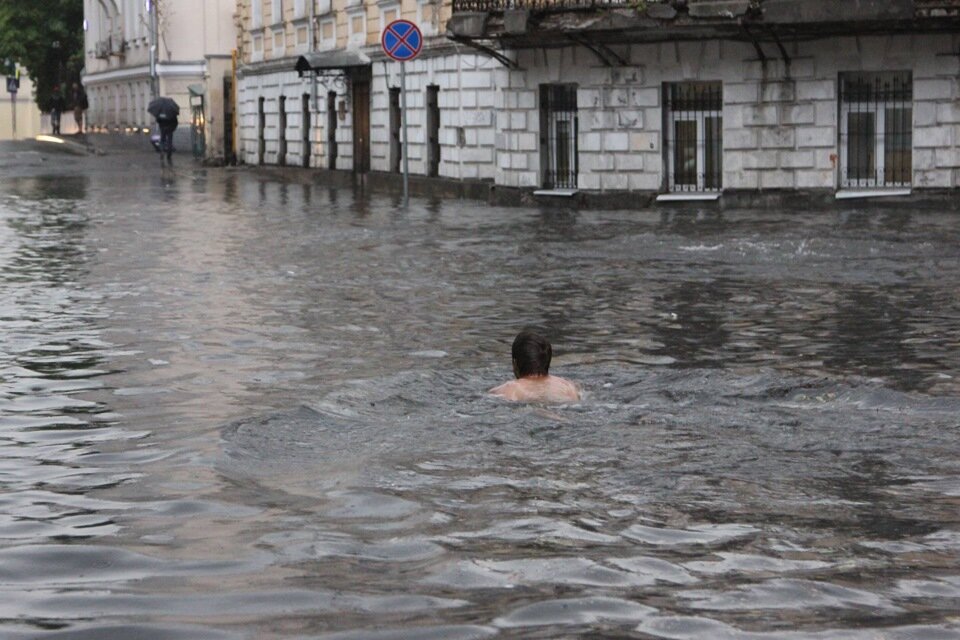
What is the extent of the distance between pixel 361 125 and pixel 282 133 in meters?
9.51

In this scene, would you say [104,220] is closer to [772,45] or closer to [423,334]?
Result: [772,45]

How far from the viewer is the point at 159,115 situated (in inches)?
2212

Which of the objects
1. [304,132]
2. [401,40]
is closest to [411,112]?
[401,40]

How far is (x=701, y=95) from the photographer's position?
3111 cm

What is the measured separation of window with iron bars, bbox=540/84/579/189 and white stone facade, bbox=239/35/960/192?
0.62 feet

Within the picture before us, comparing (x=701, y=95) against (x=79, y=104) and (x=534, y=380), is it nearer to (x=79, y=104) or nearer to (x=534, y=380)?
(x=534, y=380)

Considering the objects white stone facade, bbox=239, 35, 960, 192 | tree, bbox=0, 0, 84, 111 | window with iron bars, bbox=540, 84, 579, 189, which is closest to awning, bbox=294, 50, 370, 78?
white stone facade, bbox=239, 35, 960, 192

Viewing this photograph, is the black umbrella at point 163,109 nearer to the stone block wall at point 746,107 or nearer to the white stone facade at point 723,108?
the white stone facade at point 723,108

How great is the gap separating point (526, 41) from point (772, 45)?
4.72 metres

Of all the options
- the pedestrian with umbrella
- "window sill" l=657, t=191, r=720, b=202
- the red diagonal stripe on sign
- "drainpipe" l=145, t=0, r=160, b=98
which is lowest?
"window sill" l=657, t=191, r=720, b=202

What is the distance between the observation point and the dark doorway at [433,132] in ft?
126

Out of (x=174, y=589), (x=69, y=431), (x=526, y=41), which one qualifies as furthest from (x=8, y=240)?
(x=174, y=589)

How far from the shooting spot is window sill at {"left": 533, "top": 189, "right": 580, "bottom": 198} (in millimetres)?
31922

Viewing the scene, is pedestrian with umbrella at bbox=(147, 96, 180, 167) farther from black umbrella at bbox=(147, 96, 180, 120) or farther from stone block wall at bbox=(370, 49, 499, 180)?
stone block wall at bbox=(370, 49, 499, 180)
